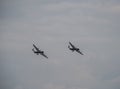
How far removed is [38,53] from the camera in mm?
118250

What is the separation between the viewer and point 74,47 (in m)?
117

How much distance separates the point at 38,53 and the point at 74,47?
23.1 metres
